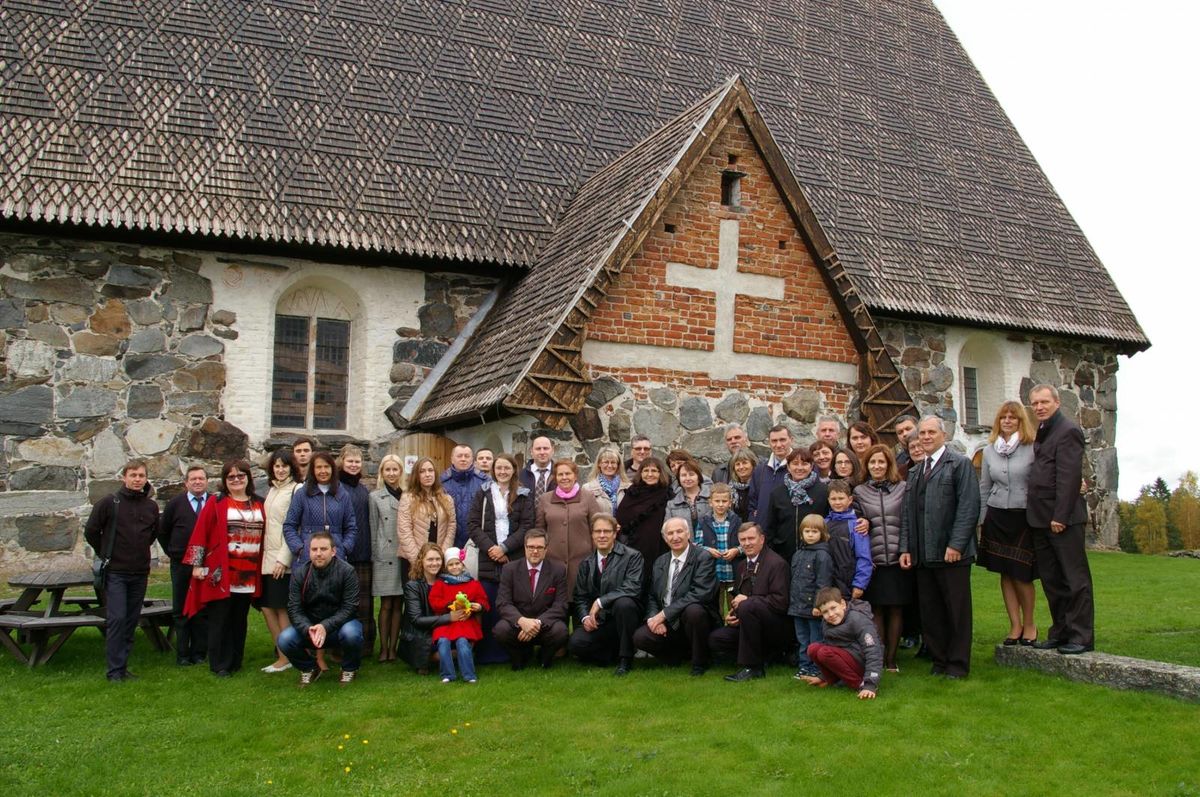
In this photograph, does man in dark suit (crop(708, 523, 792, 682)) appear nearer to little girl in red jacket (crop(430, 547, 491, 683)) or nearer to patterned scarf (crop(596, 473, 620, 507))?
patterned scarf (crop(596, 473, 620, 507))

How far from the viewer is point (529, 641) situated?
7656mm

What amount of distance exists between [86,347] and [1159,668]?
31.4 ft

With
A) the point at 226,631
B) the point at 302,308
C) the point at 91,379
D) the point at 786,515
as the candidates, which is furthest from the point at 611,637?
the point at 91,379

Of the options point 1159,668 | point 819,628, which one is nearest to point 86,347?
point 819,628

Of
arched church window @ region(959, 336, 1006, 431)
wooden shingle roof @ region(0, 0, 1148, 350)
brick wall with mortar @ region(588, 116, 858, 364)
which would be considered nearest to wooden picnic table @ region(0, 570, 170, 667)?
wooden shingle roof @ region(0, 0, 1148, 350)

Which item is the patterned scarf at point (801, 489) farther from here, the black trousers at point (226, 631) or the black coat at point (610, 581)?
the black trousers at point (226, 631)

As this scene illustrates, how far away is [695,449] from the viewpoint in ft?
32.8

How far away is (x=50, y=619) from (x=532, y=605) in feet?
10.6

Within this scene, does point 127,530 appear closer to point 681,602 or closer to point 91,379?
point 681,602

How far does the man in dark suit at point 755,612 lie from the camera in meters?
7.28

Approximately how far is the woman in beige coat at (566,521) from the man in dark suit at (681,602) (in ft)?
2.20

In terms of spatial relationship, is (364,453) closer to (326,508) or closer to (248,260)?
(248,260)

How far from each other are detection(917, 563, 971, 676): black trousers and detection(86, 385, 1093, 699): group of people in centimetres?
1

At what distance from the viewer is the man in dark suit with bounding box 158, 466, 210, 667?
7.88 m
